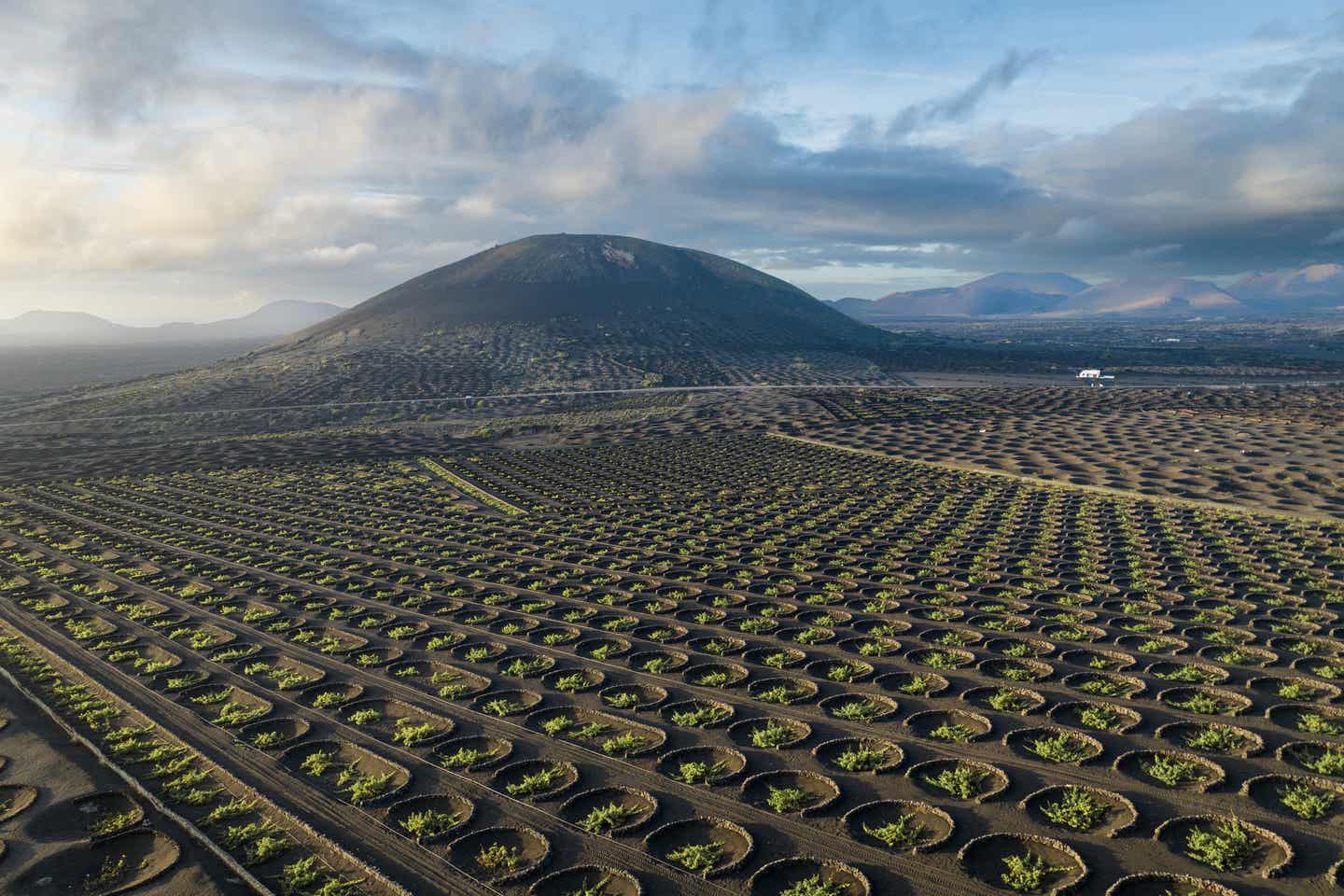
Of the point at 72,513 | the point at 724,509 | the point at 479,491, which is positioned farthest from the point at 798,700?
the point at 72,513

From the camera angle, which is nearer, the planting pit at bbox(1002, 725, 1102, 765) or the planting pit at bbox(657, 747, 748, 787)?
the planting pit at bbox(657, 747, 748, 787)

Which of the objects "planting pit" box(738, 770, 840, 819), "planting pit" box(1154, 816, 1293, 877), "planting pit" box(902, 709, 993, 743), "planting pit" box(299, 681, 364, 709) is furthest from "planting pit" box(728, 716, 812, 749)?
"planting pit" box(299, 681, 364, 709)

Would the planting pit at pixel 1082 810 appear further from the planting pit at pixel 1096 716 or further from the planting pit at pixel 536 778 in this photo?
the planting pit at pixel 536 778

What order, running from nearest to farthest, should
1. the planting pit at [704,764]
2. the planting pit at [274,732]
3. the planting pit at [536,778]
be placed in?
1. the planting pit at [536,778]
2. the planting pit at [704,764]
3. the planting pit at [274,732]

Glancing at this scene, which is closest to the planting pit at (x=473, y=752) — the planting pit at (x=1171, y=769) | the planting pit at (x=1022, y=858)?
the planting pit at (x=1022, y=858)

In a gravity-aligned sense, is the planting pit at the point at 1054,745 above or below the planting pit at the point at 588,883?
above

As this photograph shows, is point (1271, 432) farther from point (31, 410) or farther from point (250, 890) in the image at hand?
→ point (31, 410)

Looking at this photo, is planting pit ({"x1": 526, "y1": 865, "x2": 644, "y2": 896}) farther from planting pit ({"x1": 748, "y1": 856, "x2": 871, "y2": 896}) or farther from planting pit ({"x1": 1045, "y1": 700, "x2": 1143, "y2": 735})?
planting pit ({"x1": 1045, "y1": 700, "x2": 1143, "y2": 735})

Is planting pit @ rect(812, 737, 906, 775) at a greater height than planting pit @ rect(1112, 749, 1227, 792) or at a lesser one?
lesser

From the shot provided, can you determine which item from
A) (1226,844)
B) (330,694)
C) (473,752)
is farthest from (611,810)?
(1226,844)

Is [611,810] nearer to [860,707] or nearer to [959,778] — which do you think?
[959,778]
